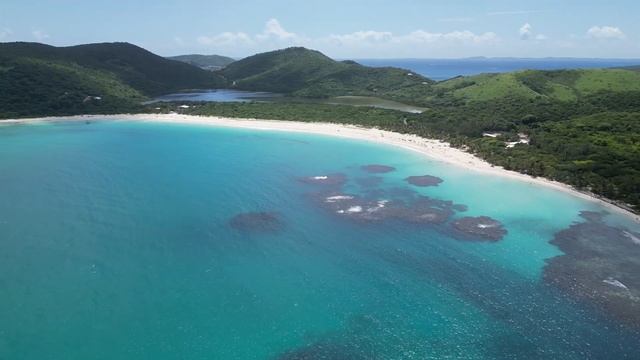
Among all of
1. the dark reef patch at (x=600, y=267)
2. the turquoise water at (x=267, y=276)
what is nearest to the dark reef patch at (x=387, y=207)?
the turquoise water at (x=267, y=276)

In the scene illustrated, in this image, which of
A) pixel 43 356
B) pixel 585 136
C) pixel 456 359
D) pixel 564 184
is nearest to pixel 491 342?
pixel 456 359

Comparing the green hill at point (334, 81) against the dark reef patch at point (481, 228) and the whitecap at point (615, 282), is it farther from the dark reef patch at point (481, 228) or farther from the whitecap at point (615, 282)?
the whitecap at point (615, 282)

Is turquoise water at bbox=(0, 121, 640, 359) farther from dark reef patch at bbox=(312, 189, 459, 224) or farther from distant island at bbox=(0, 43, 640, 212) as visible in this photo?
distant island at bbox=(0, 43, 640, 212)

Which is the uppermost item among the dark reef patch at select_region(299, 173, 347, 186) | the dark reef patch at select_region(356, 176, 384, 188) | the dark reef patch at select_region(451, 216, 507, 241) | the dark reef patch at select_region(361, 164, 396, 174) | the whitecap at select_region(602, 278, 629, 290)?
the dark reef patch at select_region(299, 173, 347, 186)

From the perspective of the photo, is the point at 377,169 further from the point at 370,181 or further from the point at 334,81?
the point at 334,81

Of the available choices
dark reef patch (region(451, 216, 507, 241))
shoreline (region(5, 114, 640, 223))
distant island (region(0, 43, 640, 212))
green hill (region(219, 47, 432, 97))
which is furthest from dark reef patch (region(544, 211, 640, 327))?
green hill (region(219, 47, 432, 97))

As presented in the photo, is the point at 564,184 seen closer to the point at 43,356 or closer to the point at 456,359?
the point at 456,359
